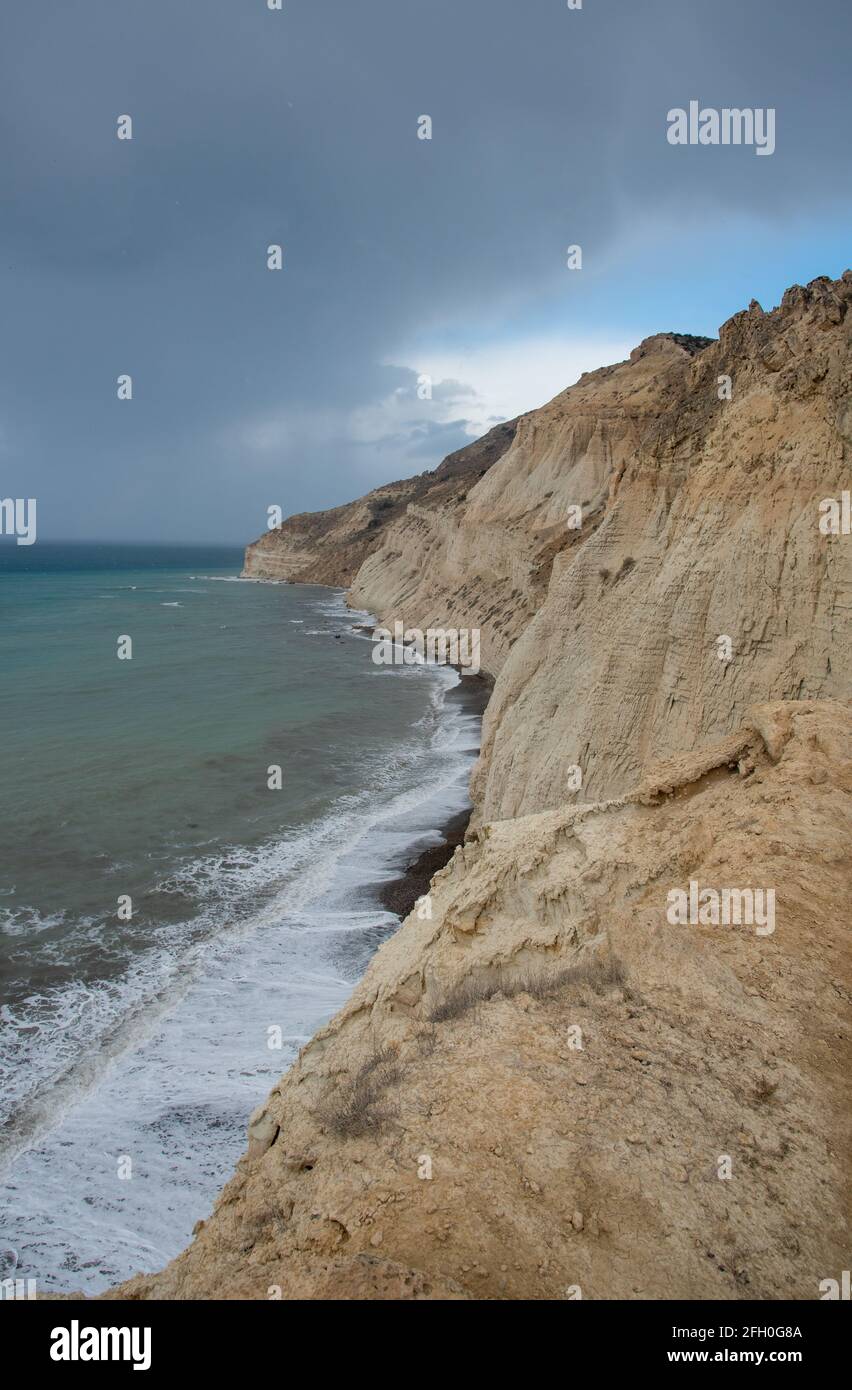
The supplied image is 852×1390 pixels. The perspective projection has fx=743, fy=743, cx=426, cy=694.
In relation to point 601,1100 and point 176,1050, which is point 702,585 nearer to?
point 601,1100

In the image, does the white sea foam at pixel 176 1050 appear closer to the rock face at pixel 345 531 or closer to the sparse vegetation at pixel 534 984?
the sparse vegetation at pixel 534 984

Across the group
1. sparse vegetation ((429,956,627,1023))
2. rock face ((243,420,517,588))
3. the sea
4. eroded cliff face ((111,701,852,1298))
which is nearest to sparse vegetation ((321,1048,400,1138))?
eroded cliff face ((111,701,852,1298))

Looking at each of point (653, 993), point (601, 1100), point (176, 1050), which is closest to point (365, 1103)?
point (601, 1100)

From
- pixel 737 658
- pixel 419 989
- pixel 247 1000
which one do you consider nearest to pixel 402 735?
pixel 247 1000

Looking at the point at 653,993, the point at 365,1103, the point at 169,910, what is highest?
the point at 653,993
